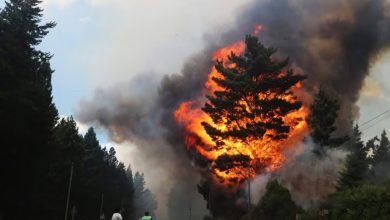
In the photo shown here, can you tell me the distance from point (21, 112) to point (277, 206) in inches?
1047

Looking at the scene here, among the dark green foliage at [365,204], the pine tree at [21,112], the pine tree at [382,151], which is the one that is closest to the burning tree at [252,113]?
the pine tree at [21,112]

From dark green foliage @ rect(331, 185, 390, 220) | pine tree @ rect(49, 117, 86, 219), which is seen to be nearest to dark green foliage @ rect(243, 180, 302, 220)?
dark green foliage @ rect(331, 185, 390, 220)

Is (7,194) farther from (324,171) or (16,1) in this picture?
Result: (324,171)

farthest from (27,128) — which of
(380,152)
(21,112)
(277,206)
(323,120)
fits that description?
(380,152)

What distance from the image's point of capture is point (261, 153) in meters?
73.2

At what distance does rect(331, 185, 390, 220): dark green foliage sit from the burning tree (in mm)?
42368

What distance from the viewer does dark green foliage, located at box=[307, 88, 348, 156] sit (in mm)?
71938

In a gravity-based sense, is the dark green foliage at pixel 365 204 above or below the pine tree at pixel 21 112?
below

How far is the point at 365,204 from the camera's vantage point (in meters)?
26.0

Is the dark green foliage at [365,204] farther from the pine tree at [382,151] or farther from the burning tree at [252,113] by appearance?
the pine tree at [382,151]

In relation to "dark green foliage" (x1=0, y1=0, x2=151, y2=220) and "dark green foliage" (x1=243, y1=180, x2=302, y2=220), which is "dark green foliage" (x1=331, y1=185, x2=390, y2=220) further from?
"dark green foliage" (x1=0, y1=0, x2=151, y2=220)

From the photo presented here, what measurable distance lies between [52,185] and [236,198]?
92.8 feet

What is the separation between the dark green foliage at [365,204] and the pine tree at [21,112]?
3066 centimetres

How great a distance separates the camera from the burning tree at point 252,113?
71625mm
